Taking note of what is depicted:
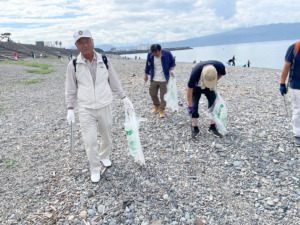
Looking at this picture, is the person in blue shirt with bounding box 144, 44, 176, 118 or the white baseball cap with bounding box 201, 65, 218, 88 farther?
the person in blue shirt with bounding box 144, 44, 176, 118

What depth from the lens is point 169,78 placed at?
6.33m

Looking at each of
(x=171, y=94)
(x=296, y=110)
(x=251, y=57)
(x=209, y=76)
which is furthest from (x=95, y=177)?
(x=251, y=57)

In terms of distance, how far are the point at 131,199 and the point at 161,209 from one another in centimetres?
49

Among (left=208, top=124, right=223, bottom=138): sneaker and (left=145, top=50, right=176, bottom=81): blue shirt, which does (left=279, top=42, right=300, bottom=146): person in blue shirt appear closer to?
(left=208, top=124, right=223, bottom=138): sneaker

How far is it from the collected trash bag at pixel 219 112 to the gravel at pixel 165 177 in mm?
404

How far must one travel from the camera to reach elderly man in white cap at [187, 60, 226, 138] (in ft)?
13.7

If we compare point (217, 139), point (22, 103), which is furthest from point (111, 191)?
point (22, 103)

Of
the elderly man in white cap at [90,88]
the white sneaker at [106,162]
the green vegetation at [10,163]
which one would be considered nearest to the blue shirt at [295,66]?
the elderly man in white cap at [90,88]

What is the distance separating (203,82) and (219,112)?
0.84 meters

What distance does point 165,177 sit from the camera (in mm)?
3824

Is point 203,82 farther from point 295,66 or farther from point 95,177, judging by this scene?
point 95,177

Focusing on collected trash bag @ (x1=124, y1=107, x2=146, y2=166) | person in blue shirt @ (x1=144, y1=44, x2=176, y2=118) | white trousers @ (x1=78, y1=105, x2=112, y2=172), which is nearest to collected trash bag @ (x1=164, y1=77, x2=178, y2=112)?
person in blue shirt @ (x1=144, y1=44, x2=176, y2=118)

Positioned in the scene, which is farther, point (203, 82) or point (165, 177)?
point (203, 82)

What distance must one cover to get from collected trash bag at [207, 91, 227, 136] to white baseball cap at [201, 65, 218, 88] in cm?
66
